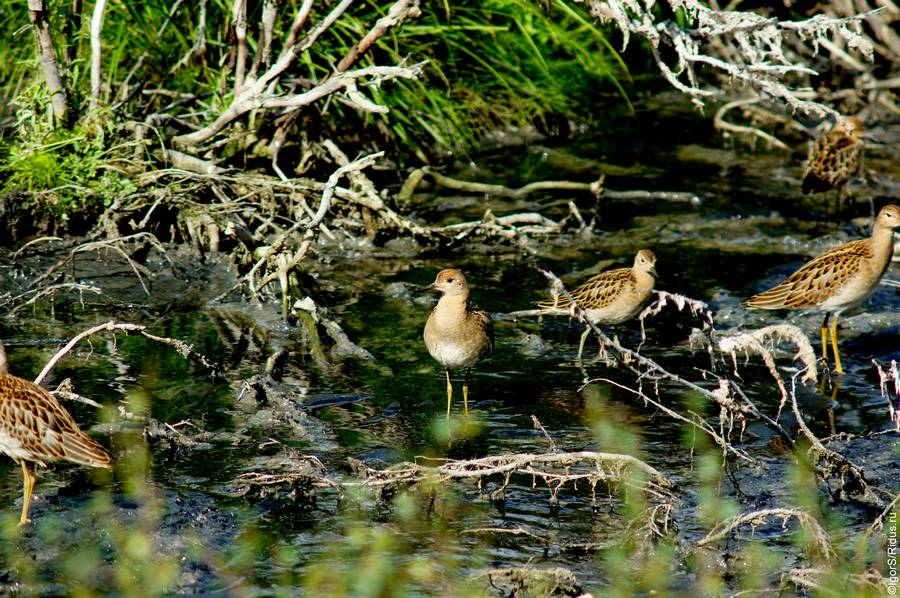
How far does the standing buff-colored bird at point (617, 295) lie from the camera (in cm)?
912

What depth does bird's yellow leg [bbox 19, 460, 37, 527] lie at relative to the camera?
18.7 feet

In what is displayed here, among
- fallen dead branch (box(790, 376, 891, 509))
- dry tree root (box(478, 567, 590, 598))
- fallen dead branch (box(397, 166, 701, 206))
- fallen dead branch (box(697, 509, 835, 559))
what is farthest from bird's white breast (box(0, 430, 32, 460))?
fallen dead branch (box(397, 166, 701, 206))

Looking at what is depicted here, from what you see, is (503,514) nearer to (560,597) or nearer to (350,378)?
(560,597)

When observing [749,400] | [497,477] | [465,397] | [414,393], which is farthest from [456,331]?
[749,400]

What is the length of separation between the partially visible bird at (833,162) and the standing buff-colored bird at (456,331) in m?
5.52

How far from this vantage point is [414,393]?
7977 mm

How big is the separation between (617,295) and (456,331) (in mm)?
1901

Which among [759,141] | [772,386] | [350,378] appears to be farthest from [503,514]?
[759,141]

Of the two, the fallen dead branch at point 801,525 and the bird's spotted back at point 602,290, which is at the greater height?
the bird's spotted back at point 602,290

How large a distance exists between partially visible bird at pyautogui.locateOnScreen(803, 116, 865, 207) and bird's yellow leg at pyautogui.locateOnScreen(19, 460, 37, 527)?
28.5 ft

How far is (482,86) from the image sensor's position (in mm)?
13617

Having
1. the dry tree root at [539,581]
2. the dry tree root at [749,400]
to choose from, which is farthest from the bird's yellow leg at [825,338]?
the dry tree root at [539,581]

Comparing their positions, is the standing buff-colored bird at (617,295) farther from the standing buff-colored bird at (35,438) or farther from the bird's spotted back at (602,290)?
the standing buff-colored bird at (35,438)

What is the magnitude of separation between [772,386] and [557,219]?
4.03 meters
